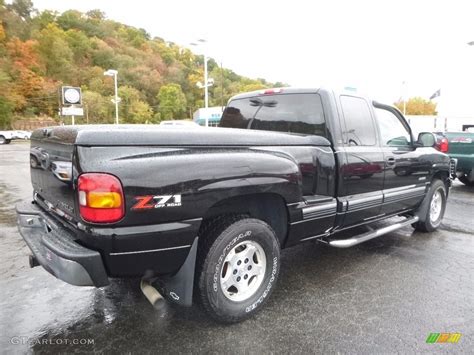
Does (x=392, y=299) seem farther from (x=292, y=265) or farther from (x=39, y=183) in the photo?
(x=39, y=183)

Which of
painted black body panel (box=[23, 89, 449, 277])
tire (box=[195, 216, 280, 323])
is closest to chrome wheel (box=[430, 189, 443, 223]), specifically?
painted black body panel (box=[23, 89, 449, 277])

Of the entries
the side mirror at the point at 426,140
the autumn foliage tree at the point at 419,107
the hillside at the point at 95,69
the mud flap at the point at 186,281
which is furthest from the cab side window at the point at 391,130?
the autumn foliage tree at the point at 419,107

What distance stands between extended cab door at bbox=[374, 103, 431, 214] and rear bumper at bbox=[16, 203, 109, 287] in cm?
316

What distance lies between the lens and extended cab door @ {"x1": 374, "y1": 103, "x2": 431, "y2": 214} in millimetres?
4031

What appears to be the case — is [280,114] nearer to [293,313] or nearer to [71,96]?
[293,313]

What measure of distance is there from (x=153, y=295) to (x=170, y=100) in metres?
88.6

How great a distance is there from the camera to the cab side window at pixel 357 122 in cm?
355

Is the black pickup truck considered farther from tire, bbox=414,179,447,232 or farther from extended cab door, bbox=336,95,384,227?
tire, bbox=414,179,447,232

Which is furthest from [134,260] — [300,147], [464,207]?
[464,207]

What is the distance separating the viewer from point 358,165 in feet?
11.5

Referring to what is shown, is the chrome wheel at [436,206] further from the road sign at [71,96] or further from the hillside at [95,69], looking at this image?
the hillside at [95,69]

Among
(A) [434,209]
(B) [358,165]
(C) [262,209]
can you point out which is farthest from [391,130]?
(C) [262,209]

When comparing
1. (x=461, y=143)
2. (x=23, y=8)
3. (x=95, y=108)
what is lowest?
(x=461, y=143)

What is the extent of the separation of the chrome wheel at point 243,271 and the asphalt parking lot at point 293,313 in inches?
9.1
